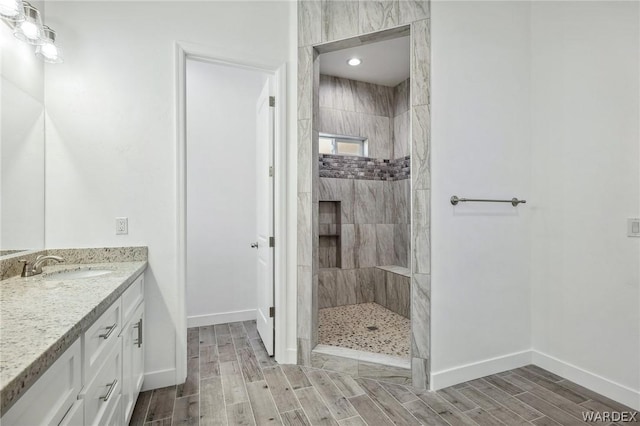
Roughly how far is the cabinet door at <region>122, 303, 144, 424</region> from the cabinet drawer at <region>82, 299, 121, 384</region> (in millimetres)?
198

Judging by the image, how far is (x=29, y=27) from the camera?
1.70m

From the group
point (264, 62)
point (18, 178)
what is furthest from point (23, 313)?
point (264, 62)

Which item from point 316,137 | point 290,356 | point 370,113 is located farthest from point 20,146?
point 370,113

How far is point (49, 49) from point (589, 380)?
404 centimetres

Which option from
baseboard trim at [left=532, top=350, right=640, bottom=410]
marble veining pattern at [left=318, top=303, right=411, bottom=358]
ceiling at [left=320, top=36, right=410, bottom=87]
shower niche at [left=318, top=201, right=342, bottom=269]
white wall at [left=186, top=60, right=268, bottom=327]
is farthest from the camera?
shower niche at [left=318, top=201, right=342, bottom=269]

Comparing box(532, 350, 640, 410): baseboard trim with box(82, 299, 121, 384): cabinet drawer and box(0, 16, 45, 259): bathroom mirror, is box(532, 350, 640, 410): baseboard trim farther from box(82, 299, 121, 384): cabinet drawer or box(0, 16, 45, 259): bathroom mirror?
box(0, 16, 45, 259): bathroom mirror

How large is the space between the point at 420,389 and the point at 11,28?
10.6ft

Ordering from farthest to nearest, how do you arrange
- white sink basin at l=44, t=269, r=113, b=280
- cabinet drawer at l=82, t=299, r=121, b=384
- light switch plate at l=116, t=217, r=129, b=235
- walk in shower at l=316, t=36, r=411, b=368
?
walk in shower at l=316, t=36, r=411, b=368, light switch plate at l=116, t=217, r=129, b=235, white sink basin at l=44, t=269, r=113, b=280, cabinet drawer at l=82, t=299, r=121, b=384

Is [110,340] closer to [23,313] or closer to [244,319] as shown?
[23,313]

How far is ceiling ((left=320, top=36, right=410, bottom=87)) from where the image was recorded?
3176 millimetres

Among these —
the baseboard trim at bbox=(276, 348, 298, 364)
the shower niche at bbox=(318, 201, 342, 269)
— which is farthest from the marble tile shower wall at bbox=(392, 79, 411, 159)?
the baseboard trim at bbox=(276, 348, 298, 364)

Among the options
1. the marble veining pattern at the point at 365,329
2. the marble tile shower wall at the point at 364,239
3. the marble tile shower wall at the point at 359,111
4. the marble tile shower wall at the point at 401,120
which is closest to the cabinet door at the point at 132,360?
the marble veining pattern at the point at 365,329

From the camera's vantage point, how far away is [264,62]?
2438mm

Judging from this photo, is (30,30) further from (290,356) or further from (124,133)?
(290,356)
